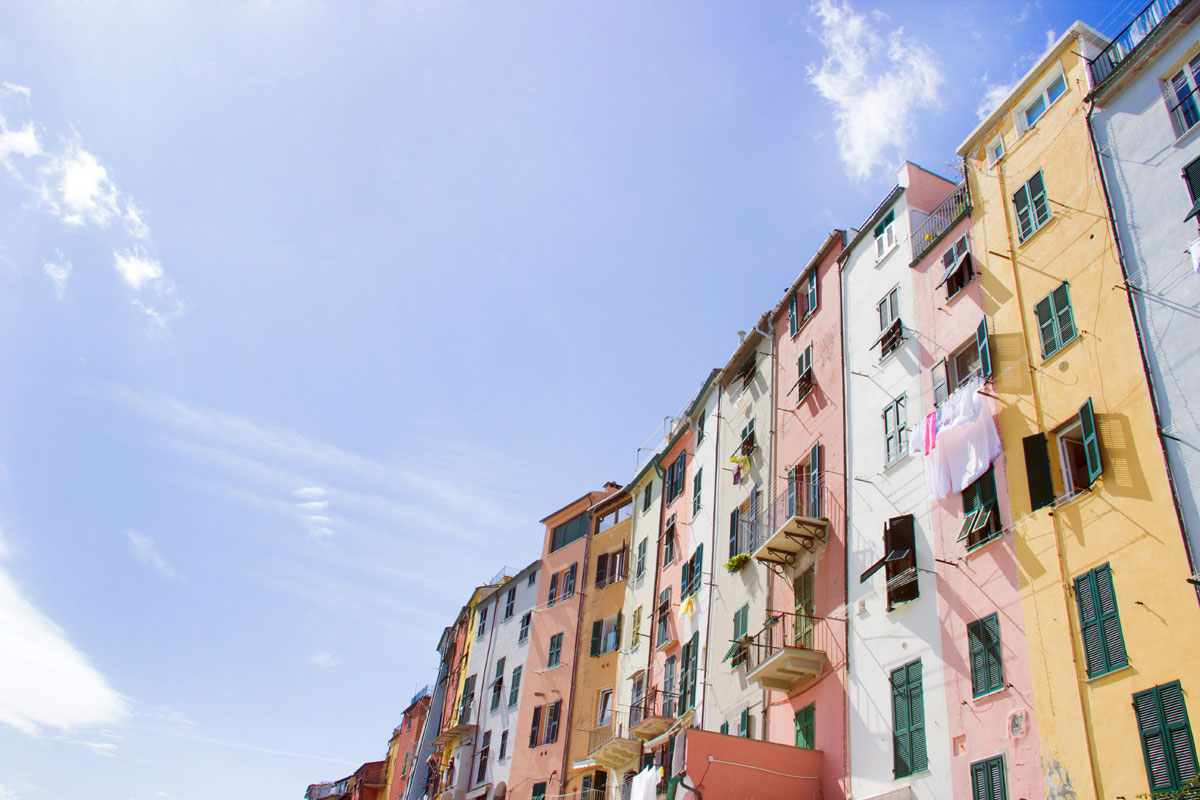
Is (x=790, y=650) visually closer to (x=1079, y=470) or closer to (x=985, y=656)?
(x=985, y=656)

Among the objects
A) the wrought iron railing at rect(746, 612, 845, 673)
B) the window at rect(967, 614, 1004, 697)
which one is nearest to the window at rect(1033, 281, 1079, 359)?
the window at rect(967, 614, 1004, 697)

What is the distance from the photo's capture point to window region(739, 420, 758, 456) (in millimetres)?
30984

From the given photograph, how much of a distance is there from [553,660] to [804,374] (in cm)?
2135

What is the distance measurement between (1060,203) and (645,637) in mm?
22969

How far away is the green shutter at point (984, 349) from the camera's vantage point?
19578mm

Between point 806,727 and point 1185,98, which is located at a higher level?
point 1185,98

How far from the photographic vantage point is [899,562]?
20.9m

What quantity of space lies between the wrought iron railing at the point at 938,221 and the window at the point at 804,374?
198 inches

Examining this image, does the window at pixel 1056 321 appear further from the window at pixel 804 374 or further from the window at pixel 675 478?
the window at pixel 675 478

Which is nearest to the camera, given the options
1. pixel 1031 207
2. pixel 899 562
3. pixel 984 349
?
pixel 984 349

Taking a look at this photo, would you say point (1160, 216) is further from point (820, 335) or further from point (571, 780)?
point (571, 780)

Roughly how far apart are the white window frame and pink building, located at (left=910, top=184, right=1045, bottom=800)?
2.10 metres

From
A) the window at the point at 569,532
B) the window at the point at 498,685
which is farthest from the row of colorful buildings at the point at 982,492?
the window at the point at 498,685

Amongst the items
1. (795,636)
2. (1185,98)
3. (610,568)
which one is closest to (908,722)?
(795,636)
